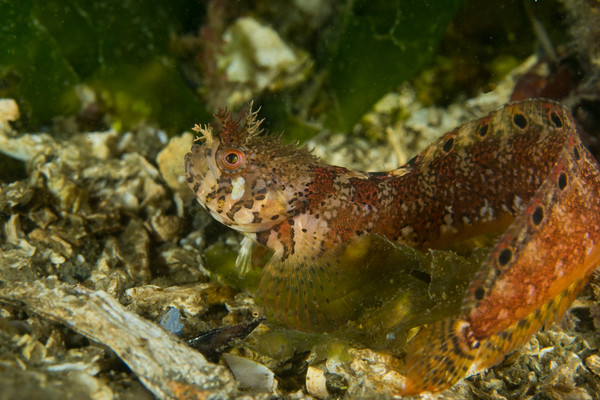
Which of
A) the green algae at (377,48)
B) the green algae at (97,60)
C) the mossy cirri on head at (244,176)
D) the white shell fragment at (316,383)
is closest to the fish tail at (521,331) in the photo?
the white shell fragment at (316,383)

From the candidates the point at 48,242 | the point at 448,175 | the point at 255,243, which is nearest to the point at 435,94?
the point at 448,175

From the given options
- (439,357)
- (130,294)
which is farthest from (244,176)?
(439,357)

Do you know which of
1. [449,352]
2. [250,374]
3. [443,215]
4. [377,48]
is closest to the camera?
[449,352]

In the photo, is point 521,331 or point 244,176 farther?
point 244,176

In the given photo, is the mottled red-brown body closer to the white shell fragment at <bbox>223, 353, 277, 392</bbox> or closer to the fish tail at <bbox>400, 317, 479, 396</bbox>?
the fish tail at <bbox>400, 317, 479, 396</bbox>

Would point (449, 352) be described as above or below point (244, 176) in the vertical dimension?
below

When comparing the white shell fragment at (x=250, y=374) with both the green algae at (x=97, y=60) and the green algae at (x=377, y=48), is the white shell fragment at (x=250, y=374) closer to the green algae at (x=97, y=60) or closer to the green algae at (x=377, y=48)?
the green algae at (x=97, y=60)

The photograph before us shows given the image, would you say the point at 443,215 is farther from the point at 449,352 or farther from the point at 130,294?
the point at 130,294
